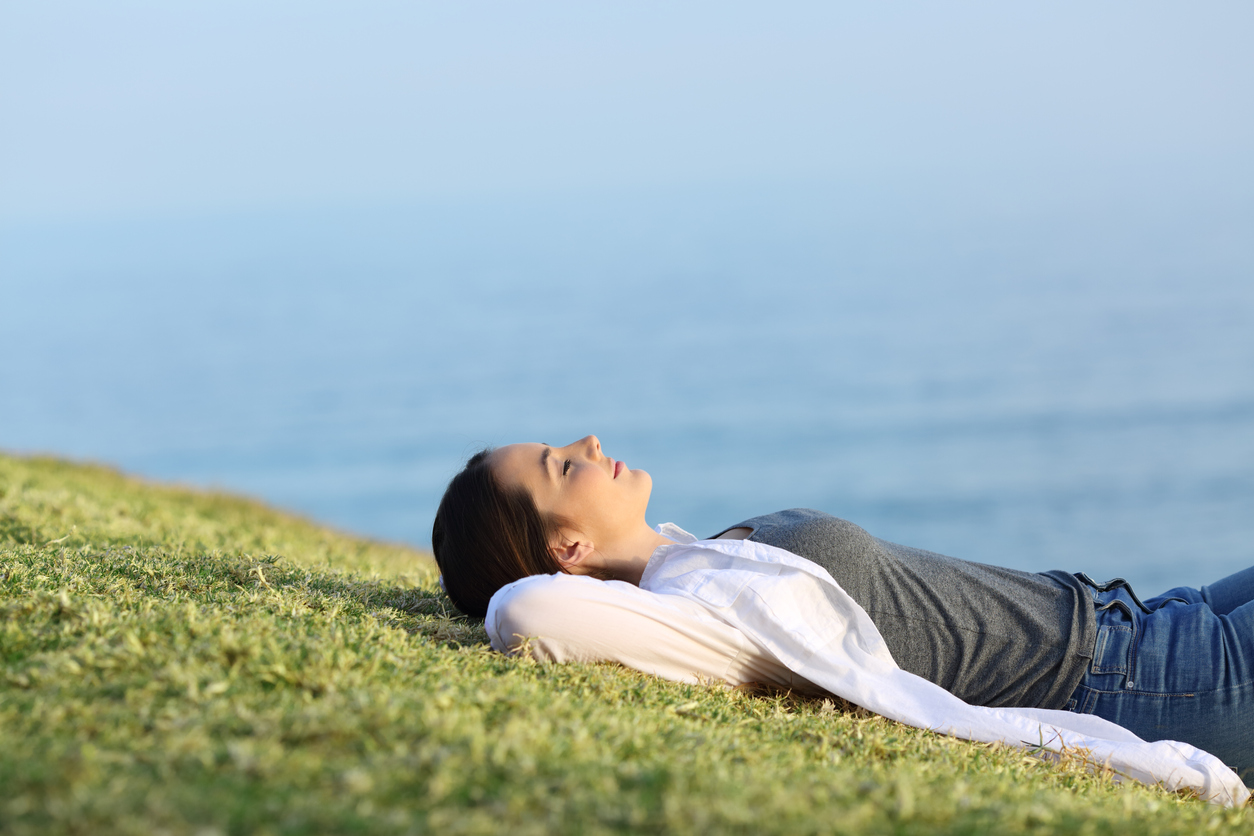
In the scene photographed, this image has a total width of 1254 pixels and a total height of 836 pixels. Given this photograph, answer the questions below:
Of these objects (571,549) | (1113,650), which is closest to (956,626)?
(1113,650)

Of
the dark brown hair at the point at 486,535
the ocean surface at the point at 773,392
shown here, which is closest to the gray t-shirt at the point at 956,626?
the dark brown hair at the point at 486,535

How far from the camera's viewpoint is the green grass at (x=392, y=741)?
7.29ft

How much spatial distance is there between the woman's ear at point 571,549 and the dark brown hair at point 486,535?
0.03 metres

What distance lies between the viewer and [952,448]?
48781 millimetres

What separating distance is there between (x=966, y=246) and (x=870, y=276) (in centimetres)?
3784

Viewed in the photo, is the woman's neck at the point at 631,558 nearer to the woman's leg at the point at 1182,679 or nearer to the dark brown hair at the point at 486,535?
the dark brown hair at the point at 486,535

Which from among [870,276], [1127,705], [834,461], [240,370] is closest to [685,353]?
[834,461]

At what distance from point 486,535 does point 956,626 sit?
2024 millimetres

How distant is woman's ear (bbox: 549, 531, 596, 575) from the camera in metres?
4.40

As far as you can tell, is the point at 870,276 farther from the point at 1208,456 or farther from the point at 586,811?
the point at 586,811

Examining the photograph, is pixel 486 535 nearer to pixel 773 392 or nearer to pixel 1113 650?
pixel 1113 650

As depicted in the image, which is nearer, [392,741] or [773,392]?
[392,741]

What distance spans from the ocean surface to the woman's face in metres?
0.46

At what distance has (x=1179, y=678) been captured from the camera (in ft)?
13.8
